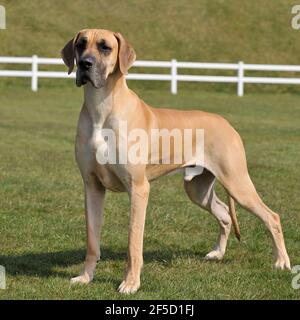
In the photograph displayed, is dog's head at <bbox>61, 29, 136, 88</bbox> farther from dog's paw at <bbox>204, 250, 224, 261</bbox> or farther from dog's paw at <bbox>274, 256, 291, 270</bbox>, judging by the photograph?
dog's paw at <bbox>274, 256, 291, 270</bbox>

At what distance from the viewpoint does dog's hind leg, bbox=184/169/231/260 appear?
7223 millimetres

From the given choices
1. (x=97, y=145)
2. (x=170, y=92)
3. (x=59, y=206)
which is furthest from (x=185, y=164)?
(x=170, y=92)

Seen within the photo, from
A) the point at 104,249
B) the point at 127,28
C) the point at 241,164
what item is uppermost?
the point at 127,28

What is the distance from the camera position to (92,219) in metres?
6.39

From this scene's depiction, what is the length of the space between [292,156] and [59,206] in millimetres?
6321

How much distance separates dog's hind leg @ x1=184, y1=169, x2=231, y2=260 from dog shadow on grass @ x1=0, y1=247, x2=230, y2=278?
0.56 ft

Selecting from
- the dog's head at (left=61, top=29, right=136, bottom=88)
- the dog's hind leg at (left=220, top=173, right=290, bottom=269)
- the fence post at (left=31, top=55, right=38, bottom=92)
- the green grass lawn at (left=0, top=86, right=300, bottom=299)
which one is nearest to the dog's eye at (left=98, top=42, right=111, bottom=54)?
the dog's head at (left=61, top=29, right=136, bottom=88)

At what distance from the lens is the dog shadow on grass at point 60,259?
21.5ft

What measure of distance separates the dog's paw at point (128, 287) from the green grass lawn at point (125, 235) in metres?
0.06

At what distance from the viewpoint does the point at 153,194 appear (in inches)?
413

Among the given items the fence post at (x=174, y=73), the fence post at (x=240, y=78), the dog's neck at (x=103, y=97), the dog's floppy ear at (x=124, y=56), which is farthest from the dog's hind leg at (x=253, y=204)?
the fence post at (x=240, y=78)

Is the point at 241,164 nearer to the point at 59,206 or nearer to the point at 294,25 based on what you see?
the point at 59,206

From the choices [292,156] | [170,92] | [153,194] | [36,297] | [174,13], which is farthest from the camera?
[174,13]

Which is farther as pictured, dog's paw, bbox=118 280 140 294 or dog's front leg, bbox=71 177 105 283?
→ dog's front leg, bbox=71 177 105 283
